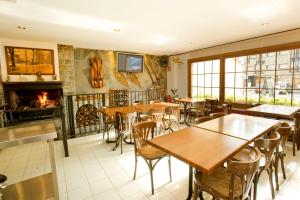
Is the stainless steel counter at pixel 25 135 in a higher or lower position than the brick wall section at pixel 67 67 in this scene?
lower

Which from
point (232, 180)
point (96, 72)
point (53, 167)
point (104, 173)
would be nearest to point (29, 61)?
point (96, 72)

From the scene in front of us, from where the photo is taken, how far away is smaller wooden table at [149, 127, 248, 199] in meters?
1.33

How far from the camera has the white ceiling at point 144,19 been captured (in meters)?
2.51

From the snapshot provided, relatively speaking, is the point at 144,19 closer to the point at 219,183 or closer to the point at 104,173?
the point at 104,173

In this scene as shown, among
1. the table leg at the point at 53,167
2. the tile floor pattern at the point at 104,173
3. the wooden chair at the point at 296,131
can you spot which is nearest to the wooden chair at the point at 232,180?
the tile floor pattern at the point at 104,173

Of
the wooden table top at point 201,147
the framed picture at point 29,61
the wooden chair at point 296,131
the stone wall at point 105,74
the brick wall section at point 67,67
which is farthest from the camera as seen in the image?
the stone wall at point 105,74

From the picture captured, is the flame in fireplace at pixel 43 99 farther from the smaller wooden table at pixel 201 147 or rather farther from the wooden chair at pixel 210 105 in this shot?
the wooden chair at pixel 210 105

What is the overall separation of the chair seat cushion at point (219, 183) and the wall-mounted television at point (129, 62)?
513 cm

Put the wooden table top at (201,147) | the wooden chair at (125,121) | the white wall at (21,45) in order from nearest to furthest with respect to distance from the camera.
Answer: the wooden table top at (201,147) < the wooden chair at (125,121) < the white wall at (21,45)

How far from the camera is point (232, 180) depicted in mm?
1272

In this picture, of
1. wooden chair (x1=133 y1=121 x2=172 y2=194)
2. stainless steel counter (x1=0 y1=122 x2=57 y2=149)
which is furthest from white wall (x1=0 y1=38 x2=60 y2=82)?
stainless steel counter (x1=0 y1=122 x2=57 y2=149)

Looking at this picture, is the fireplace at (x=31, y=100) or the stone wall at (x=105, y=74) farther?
the stone wall at (x=105, y=74)

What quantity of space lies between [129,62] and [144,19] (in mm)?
3231

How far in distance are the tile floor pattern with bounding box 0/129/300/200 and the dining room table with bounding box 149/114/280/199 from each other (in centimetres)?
50
